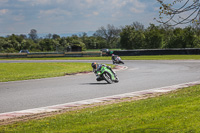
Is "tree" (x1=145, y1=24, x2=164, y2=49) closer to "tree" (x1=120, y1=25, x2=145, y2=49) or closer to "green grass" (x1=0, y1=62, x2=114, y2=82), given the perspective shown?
"tree" (x1=120, y1=25, x2=145, y2=49)

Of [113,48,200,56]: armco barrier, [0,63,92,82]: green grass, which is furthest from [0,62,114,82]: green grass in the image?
[113,48,200,56]: armco barrier

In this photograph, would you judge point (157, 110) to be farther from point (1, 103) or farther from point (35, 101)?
point (1, 103)

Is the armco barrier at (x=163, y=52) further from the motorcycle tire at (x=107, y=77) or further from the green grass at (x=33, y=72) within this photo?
the motorcycle tire at (x=107, y=77)

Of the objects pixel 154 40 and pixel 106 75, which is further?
pixel 154 40

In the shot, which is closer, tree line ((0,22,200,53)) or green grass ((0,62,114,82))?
green grass ((0,62,114,82))

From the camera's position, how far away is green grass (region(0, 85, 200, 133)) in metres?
5.75

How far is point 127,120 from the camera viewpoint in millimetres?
6492

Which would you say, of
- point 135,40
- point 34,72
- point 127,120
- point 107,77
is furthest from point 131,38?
point 127,120

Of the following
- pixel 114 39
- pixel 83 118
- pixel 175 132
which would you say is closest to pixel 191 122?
pixel 175 132

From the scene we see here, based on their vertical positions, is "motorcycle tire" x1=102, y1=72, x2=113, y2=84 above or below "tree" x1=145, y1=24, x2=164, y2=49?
below

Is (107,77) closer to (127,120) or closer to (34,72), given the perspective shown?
(127,120)

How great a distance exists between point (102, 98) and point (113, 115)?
3200 millimetres

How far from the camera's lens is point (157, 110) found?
291 inches

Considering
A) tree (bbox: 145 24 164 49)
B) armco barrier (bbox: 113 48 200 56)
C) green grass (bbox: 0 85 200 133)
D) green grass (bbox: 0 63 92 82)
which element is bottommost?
green grass (bbox: 0 63 92 82)
